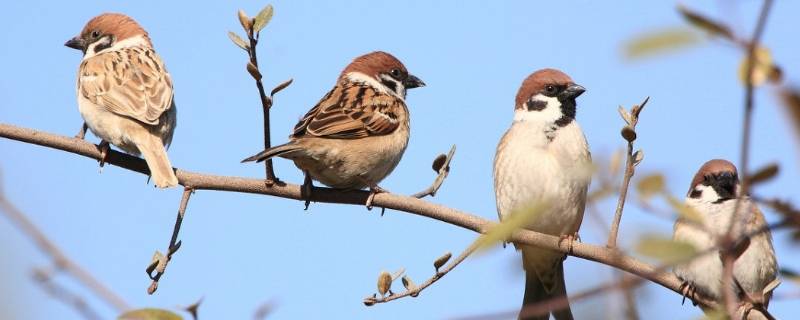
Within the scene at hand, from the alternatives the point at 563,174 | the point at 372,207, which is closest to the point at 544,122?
the point at 563,174

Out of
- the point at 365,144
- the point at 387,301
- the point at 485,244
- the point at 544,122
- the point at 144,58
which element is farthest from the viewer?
the point at 144,58

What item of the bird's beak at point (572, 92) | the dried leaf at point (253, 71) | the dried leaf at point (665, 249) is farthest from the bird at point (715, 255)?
the dried leaf at point (665, 249)

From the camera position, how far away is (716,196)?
435cm

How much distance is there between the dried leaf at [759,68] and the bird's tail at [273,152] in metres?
2.30

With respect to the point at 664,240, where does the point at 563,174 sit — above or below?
below

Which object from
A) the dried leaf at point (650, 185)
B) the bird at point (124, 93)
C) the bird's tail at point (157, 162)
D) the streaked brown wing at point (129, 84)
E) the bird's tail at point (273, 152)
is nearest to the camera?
the dried leaf at point (650, 185)

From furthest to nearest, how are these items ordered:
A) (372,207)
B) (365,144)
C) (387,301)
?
(365,144) → (372,207) → (387,301)

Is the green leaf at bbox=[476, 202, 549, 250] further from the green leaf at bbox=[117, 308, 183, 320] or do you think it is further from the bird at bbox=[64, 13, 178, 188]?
the bird at bbox=[64, 13, 178, 188]

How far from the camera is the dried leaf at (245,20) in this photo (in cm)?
213

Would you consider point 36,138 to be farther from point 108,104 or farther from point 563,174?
point 563,174

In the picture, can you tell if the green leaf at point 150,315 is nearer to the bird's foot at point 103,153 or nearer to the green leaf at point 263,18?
the green leaf at point 263,18

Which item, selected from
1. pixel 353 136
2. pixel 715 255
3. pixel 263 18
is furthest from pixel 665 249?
pixel 715 255

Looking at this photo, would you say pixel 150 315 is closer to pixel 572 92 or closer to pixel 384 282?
pixel 384 282

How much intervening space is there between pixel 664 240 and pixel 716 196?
3846 mm
